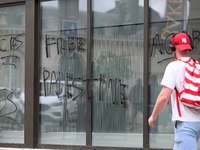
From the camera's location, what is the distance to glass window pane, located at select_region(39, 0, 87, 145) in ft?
22.6

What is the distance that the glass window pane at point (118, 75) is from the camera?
6465 mm

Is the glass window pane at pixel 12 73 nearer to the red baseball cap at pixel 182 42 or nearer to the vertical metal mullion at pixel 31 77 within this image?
the vertical metal mullion at pixel 31 77

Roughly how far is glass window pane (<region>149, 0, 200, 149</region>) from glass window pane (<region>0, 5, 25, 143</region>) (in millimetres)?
2871

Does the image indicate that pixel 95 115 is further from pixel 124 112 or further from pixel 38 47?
pixel 38 47

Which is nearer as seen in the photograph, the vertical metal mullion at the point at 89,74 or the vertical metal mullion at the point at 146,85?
the vertical metal mullion at the point at 146,85

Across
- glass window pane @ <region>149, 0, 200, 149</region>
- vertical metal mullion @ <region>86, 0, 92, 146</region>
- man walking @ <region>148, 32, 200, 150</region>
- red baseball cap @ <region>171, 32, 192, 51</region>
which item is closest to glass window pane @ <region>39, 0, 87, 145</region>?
vertical metal mullion @ <region>86, 0, 92, 146</region>

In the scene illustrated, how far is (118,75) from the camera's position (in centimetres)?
662

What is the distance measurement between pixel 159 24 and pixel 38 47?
263 centimetres

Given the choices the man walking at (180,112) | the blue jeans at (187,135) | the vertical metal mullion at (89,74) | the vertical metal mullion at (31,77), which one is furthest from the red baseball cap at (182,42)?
the vertical metal mullion at (31,77)

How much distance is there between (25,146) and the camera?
7176mm

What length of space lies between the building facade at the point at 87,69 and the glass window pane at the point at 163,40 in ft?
0.06

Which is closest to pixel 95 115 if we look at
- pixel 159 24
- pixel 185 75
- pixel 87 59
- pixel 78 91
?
pixel 78 91

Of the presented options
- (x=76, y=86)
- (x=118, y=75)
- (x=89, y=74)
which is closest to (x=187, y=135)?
(x=118, y=75)

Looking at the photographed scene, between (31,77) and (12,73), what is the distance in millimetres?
628
